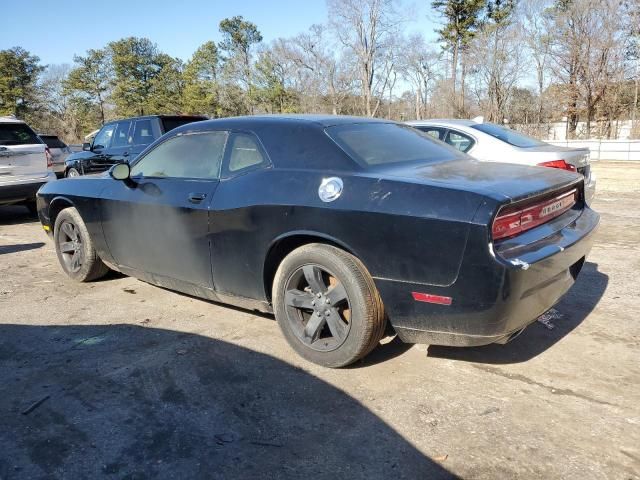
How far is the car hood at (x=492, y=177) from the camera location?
2.63 m

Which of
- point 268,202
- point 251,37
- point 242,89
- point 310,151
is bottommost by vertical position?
point 268,202

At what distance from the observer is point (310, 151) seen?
3252mm

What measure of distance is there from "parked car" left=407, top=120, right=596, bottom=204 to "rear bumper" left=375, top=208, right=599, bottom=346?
329 cm

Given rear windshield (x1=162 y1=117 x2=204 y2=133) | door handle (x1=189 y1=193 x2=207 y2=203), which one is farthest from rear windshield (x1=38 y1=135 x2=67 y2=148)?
door handle (x1=189 y1=193 x2=207 y2=203)

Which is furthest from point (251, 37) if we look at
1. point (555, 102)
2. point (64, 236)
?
point (64, 236)

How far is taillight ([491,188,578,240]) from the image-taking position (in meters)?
2.52

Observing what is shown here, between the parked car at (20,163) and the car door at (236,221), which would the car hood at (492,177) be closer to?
the car door at (236,221)

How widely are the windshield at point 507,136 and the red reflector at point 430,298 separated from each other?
4.41 meters

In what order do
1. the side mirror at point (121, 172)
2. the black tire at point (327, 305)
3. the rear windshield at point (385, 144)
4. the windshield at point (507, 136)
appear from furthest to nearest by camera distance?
1. the windshield at point (507, 136)
2. the side mirror at point (121, 172)
3. the rear windshield at point (385, 144)
4. the black tire at point (327, 305)

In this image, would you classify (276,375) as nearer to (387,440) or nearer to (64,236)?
(387,440)

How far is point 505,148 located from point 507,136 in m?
0.44

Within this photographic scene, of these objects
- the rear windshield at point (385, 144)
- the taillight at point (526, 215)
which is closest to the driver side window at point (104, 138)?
the rear windshield at point (385, 144)

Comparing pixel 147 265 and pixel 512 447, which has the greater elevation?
pixel 147 265

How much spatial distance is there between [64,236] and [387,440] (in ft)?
13.4
